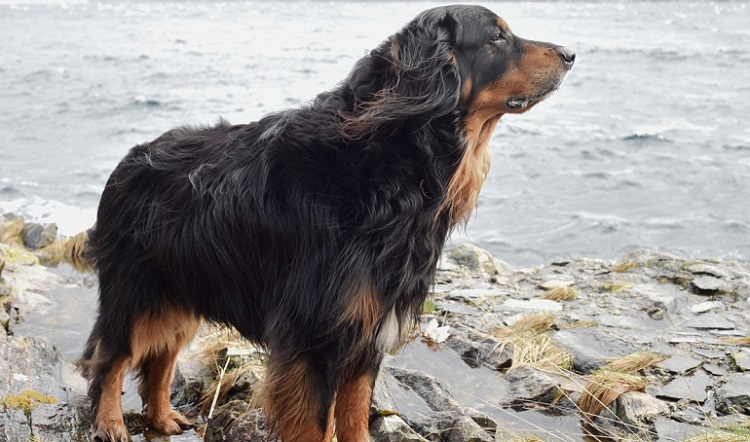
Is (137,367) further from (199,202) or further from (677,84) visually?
(677,84)

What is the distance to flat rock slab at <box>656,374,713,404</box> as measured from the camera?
4711 millimetres

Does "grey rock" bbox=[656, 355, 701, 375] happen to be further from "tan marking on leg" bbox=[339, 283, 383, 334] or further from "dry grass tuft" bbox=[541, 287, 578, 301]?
"tan marking on leg" bbox=[339, 283, 383, 334]

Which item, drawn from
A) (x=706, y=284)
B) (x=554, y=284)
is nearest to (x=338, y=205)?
(x=554, y=284)

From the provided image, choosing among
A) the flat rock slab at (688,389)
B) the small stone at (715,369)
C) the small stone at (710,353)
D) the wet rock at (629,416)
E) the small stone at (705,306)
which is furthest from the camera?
the small stone at (705,306)

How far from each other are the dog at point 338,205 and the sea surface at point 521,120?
22.8 feet

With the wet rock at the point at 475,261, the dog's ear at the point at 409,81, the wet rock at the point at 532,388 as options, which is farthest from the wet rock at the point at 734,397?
the wet rock at the point at 475,261

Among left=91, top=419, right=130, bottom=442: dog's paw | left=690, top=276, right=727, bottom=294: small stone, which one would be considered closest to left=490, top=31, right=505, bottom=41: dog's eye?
left=91, top=419, right=130, bottom=442: dog's paw

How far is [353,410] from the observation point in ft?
13.1

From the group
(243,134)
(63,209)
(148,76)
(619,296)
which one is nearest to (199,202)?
(243,134)

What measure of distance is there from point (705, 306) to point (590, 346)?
144 cm

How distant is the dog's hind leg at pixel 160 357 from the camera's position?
13.8 feet

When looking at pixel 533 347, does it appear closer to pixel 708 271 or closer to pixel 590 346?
pixel 590 346

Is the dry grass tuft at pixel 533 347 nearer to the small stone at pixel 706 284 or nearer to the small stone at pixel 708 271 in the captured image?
the small stone at pixel 706 284

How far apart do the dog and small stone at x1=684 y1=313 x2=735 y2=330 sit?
3.02 meters
